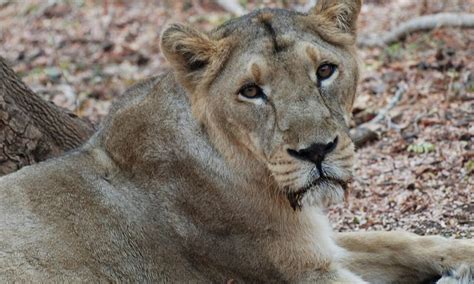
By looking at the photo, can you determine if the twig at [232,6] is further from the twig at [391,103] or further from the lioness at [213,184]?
the lioness at [213,184]

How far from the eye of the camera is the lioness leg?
6.04 metres

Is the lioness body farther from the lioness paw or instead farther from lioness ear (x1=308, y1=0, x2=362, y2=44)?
lioness ear (x1=308, y1=0, x2=362, y2=44)

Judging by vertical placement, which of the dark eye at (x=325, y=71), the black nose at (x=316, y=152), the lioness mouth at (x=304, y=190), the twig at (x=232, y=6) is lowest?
the twig at (x=232, y=6)

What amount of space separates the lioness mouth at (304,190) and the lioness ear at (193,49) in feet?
3.07

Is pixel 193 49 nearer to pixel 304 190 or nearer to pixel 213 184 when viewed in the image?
pixel 213 184

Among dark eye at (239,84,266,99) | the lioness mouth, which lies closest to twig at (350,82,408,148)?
the lioness mouth

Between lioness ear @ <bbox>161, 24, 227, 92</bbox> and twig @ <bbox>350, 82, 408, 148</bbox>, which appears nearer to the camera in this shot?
lioness ear @ <bbox>161, 24, 227, 92</bbox>

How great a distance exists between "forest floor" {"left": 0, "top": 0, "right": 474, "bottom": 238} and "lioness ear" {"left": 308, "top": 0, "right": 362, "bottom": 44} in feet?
1.63

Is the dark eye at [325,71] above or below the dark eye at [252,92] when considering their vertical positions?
above

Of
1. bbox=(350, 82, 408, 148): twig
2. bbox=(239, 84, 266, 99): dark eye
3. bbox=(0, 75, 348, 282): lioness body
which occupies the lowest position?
bbox=(350, 82, 408, 148): twig

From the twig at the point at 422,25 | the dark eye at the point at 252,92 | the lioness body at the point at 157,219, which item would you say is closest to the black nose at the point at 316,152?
the dark eye at the point at 252,92

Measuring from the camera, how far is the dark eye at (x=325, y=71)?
17.3ft

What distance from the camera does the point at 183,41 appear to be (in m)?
5.44

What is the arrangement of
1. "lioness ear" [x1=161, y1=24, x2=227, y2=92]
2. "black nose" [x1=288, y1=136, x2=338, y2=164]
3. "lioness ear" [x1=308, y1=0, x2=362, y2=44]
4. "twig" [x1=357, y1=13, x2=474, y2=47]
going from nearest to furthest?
1. "black nose" [x1=288, y1=136, x2=338, y2=164]
2. "lioness ear" [x1=161, y1=24, x2=227, y2=92]
3. "lioness ear" [x1=308, y1=0, x2=362, y2=44]
4. "twig" [x1=357, y1=13, x2=474, y2=47]
